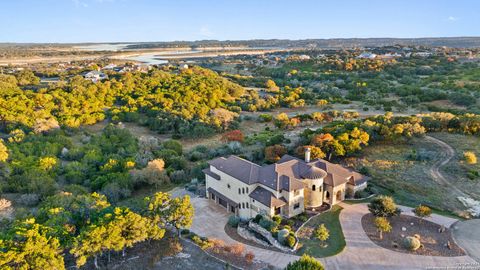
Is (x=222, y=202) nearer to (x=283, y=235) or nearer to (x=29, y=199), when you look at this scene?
(x=283, y=235)

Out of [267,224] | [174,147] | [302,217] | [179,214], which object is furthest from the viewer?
[174,147]

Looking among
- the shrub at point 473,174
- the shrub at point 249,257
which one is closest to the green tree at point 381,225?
the shrub at point 249,257

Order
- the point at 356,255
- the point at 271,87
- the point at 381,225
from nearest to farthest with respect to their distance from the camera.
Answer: the point at 356,255 → the point at 381,225 → the point at 271,87

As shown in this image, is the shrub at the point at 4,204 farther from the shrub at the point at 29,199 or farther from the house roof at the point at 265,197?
the house roof at the point at 265,197

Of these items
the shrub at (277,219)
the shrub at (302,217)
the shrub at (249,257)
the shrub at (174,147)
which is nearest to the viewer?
the shrub at (249,257)

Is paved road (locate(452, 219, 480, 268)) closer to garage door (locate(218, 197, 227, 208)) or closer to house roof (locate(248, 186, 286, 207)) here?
house roof (locate(248, 186, 286, 207))

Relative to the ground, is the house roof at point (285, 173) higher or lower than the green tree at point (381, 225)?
higher

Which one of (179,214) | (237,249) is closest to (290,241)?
(237,249)

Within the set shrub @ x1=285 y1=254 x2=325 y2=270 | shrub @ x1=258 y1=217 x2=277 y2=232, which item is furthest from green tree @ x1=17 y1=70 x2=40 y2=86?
shrub @ x1=285 y1=254 x2=325 y2=270
